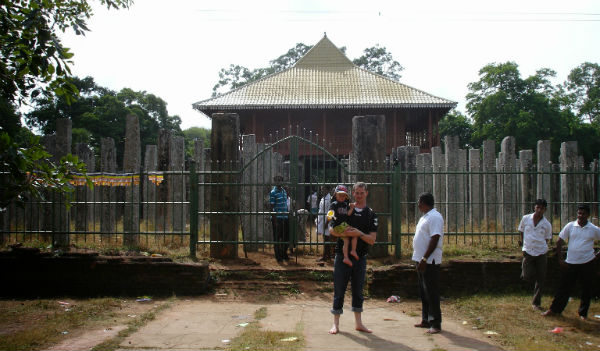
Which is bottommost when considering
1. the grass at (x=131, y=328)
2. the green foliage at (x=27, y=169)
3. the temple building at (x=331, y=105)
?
the grass at (x=131, y=328)

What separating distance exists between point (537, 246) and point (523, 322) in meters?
1.11

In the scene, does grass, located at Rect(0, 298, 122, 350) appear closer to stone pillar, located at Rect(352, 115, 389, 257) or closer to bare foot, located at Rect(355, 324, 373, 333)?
bare foot, located at Rect(355, 324, 373, 333)

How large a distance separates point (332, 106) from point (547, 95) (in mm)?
17125

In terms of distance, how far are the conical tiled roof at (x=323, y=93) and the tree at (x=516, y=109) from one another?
935 cm

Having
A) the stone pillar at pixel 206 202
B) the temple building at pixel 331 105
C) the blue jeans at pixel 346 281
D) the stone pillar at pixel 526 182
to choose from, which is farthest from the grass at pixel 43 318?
the temple building at pixel 331 105

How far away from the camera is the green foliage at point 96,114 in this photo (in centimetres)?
2734

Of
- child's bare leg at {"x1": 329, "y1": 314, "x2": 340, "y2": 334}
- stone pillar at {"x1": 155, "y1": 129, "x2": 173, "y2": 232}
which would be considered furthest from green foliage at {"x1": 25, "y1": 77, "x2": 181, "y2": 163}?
child's bare leg at {"x1": 329, "y1": 314, "x2": 340, "y2": 334}

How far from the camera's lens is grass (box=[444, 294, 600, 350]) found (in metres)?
5.44

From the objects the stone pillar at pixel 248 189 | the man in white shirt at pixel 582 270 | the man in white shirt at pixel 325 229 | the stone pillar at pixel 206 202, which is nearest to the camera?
the man in white shirt at pixel 582 270

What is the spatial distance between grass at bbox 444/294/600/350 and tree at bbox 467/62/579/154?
22682 millimetres

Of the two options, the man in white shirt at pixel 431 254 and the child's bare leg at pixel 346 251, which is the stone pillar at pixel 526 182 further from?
the child's bare leg at pixel 346 251

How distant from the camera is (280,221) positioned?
855 centimetres

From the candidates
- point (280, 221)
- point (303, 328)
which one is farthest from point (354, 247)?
point (280, 221)

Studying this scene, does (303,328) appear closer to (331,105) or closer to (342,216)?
(342,216)
